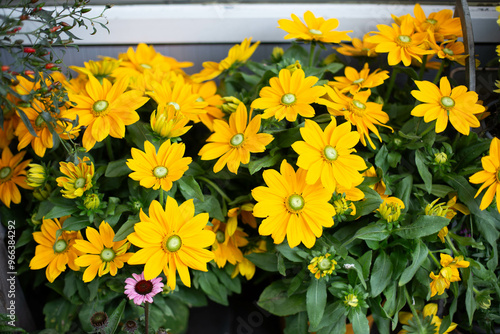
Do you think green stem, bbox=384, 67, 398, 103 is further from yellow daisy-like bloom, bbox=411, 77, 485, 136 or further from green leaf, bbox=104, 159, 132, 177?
green leaf, bbox=104, 159, 132, 177

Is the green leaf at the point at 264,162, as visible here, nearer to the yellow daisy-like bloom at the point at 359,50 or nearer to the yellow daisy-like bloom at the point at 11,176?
the yellow daisy-like bloom at the point at 359,50

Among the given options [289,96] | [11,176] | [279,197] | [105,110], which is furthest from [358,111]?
[11,176]

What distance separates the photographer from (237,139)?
0.86 metres

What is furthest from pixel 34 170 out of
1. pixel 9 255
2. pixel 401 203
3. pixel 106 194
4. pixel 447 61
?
pixel 447 61

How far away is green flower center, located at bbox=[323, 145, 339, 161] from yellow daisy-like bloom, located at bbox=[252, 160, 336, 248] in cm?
5

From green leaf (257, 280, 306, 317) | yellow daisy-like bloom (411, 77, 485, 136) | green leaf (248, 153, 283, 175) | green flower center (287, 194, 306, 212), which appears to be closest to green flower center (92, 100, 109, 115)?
green leaf (248, 153, 283, 175)

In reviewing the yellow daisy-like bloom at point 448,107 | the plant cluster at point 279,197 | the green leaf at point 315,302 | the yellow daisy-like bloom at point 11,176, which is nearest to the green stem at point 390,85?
the plant cluster at point 279,197

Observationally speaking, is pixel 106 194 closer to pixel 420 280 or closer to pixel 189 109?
pixel 189 109

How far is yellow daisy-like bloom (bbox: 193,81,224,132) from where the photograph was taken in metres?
0.98

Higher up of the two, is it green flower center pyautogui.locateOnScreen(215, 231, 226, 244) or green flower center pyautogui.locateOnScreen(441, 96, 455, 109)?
green flower center pyautogui.locateOnScreen(441, 96, 455, 109)

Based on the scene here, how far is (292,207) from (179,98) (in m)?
0.36

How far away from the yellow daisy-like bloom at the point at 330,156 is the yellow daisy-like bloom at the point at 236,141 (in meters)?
0.08

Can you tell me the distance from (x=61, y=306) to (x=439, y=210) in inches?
34.8

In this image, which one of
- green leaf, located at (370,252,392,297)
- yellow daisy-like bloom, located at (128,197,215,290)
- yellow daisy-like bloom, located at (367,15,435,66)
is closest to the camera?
yellow daisy-like bloom, located at (128,197,215,290)
